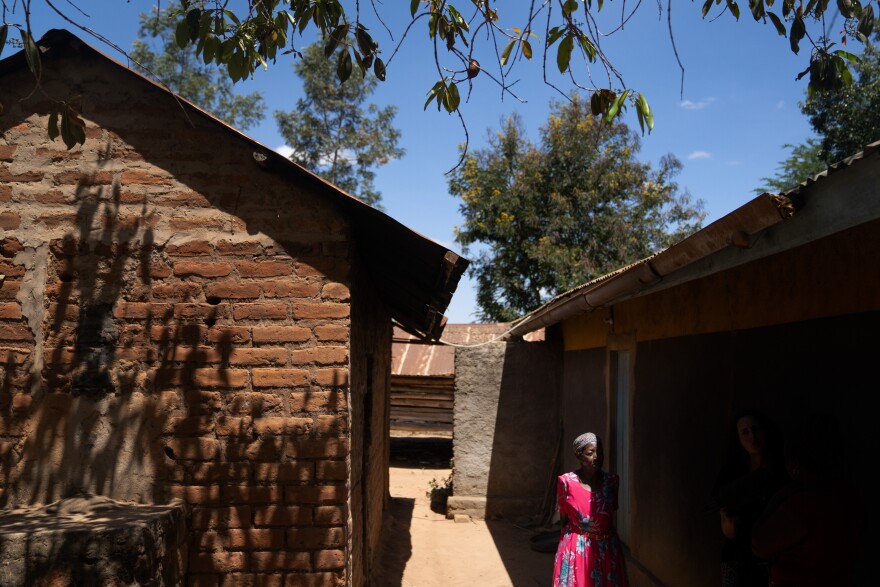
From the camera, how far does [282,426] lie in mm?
4102

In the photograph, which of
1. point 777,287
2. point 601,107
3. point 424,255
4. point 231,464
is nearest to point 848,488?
point 777,287

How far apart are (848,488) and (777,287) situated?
1.33m

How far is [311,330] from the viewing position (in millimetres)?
4164

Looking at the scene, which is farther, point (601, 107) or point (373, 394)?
point (373, 394)

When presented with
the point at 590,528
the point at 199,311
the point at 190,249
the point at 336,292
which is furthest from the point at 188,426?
the point at 590,528

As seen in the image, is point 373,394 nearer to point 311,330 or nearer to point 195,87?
point 311,330

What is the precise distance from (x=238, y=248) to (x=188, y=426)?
1031mm

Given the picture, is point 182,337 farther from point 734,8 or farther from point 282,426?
point 734,8

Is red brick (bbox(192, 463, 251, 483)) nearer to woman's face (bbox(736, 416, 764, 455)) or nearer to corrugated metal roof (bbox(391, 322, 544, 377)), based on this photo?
woman's face (bbox(736, 416, 764, 455))

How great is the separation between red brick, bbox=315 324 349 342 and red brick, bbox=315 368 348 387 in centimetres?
18

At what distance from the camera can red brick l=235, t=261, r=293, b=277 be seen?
420 cm

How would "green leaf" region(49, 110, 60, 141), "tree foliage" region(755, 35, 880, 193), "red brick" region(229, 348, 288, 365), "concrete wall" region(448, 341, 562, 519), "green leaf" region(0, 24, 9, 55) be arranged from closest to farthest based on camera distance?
"green leaf" region(0, 24, 9, 55) < "green leaf" region(49, 110, 60, 141) < "red brick" region(229, 348, 288, 365) < "concrete wall" region(448, 341, 562, 519) < "tree foliage" region(755, 35, 880, 193)

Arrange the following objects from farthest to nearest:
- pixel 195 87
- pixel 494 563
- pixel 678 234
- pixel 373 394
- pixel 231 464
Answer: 1. pixel 195 87
2. pixel 678 234
3. pixel 494 563
4. pixel 373 394
5. pixel 231 464

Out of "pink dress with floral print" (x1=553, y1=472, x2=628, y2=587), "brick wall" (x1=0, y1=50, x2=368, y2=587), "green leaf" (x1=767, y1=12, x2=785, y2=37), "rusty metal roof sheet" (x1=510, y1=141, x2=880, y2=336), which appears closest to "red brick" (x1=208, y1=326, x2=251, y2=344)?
"brick wall" (x1=0, y1=50, x2=368, y2=587)
